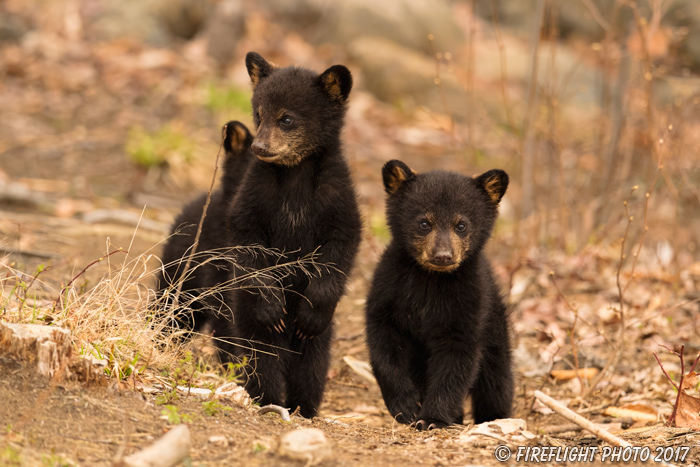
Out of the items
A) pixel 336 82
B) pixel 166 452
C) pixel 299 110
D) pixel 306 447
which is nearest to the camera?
pixel 166 452

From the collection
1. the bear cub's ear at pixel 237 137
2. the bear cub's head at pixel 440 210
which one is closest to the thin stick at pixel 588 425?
the bear cub's head at pixel 440 210

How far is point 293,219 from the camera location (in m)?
4.79

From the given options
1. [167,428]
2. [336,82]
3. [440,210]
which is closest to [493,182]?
[440,210]

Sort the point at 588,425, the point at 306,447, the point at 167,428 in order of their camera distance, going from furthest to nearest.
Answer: the point at 588,425 < the point at 167,428 < the point at 306,447

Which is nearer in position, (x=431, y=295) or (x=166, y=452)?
(x=166, y=452)

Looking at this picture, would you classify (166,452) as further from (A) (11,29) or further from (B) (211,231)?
(A) (11,29)

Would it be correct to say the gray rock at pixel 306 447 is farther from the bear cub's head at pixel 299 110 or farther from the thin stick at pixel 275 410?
the bear cub's head at pixel 299 110

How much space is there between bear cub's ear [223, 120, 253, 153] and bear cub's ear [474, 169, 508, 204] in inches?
66.8

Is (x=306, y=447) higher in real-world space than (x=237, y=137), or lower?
lower

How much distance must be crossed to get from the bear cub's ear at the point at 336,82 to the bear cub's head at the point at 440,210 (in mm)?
544

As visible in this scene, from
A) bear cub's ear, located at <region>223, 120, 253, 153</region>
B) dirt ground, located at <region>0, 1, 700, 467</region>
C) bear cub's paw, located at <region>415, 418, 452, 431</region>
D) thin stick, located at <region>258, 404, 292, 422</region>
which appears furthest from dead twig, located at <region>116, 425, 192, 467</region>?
bear cub's ear, located at <region>223, 120, 253, 153</region>

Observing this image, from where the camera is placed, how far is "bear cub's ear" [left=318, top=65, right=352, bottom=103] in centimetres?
479

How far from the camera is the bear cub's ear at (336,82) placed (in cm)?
479

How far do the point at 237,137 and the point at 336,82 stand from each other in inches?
43.2
